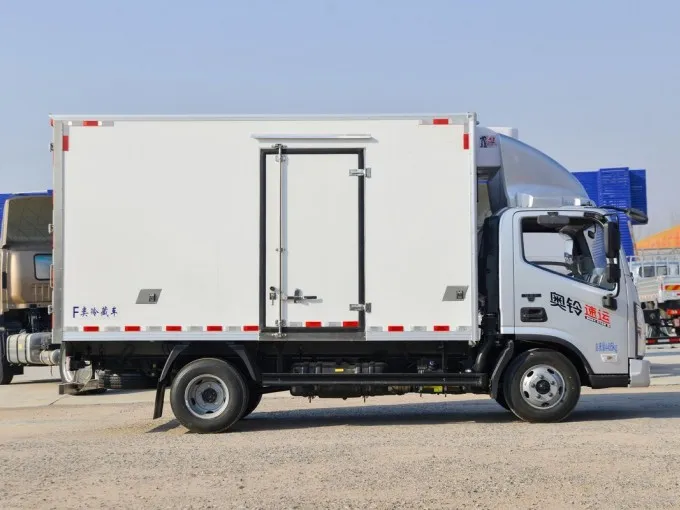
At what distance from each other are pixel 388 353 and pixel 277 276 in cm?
159

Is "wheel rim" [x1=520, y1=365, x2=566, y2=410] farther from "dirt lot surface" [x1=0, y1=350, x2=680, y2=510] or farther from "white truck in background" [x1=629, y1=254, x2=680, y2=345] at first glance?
"white truck in background" [x1=629, y1=254, x2=680, y2=345]

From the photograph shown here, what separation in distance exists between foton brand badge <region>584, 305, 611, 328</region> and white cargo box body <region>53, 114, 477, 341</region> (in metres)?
1.35

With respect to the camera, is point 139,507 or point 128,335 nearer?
point 139,507

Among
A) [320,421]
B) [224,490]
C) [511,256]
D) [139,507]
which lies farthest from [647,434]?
[139,507]

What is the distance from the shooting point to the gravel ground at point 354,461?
705 centimetres

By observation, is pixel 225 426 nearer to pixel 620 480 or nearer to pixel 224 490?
pixel 224 490

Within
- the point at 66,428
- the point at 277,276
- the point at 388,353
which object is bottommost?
the point at 66,428

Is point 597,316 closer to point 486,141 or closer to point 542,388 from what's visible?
point 542,388

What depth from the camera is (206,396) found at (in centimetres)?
1084

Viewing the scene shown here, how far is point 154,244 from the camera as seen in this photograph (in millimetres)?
10641

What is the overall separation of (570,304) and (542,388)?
1.01m

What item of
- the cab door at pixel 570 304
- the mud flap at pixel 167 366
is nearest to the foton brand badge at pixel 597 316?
the cab door at pixel 570 304

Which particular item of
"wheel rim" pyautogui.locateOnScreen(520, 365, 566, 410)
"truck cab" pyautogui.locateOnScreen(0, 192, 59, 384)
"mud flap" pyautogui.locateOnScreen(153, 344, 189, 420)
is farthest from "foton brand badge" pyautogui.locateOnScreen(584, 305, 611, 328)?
"truck cab" pyautogui.locateOnScreen(0, 192, 59, 384)

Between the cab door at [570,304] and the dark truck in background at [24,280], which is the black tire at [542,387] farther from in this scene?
the dark truck in background at [24,280]
